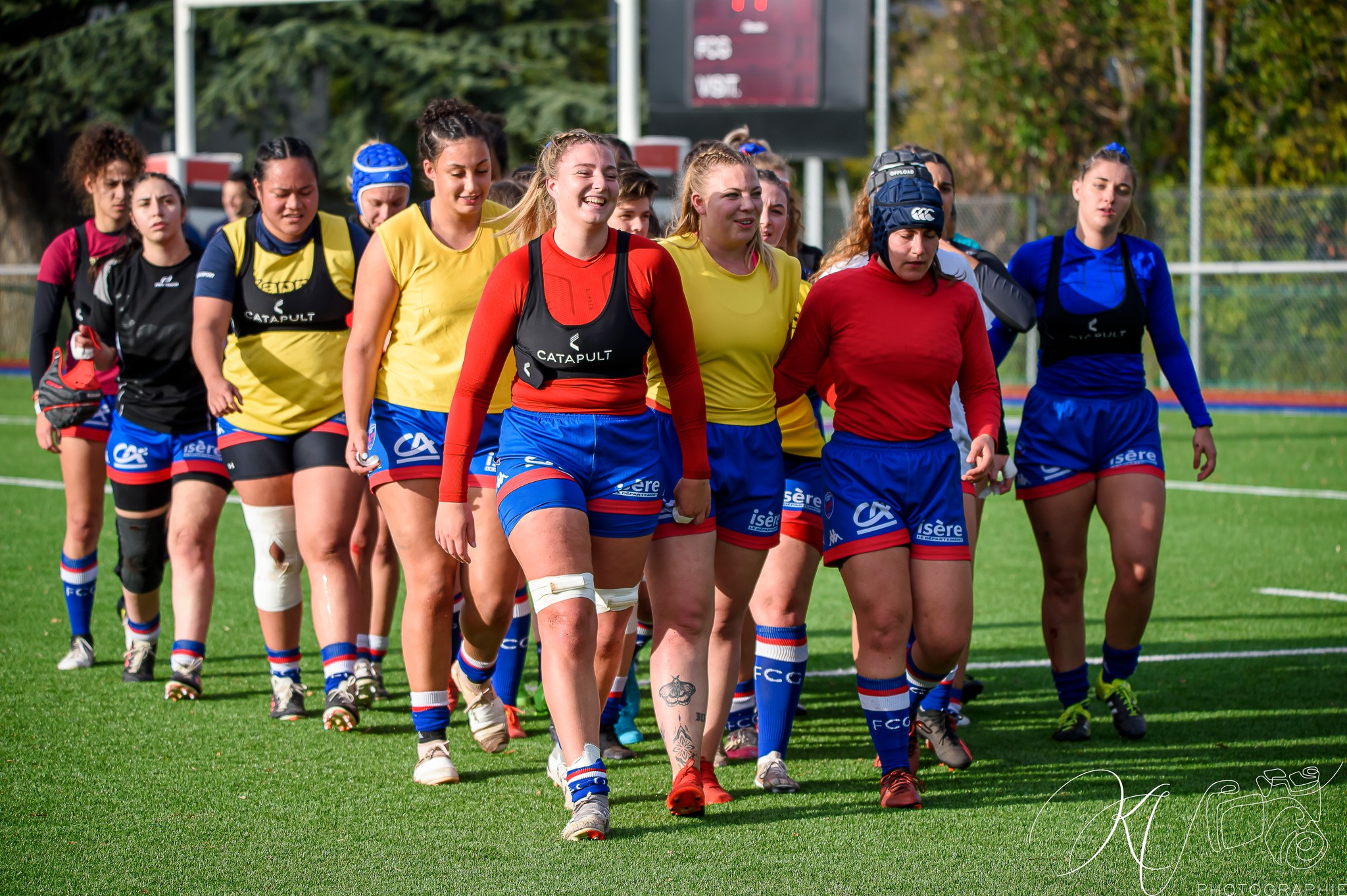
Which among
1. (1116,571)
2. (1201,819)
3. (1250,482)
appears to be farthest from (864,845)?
(1250,482)

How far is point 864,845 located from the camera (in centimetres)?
412

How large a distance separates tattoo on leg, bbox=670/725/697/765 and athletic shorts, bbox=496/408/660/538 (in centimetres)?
64

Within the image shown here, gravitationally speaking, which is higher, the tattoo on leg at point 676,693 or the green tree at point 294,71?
the green tree at point 294,71

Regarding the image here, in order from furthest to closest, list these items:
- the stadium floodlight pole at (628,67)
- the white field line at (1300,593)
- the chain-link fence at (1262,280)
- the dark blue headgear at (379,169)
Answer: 1. the chain-link fence at (1262,280)
2. the stadium floodlight pole at (628,67)
3. the white field line at (1300,593)
4. the dark blue headgear at (379,169)

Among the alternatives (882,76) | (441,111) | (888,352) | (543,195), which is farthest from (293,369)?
(882,76)

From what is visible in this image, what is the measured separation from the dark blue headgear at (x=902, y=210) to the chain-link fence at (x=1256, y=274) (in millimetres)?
15662

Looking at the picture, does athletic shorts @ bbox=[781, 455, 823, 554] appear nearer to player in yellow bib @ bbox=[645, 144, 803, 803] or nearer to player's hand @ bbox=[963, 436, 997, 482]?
player in yellow bib @ bbox=[645, 144, 803, 803]

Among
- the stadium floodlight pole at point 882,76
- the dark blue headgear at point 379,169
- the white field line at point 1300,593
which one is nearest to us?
the dark blue headgear at point 379,169

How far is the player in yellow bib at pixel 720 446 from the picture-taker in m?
4.37

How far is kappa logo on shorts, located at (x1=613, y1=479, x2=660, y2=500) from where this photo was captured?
420 cm

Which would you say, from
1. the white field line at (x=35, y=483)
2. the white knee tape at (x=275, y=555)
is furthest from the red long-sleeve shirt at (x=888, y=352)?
the white field line at (x=35, y=483)

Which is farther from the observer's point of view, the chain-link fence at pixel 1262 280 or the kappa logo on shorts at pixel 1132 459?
the chain-link fence at pixel 1262 280

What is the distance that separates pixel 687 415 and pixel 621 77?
12.2m

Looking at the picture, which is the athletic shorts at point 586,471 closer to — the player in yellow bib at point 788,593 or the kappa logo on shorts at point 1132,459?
the player in yellow bib at point 788,593
